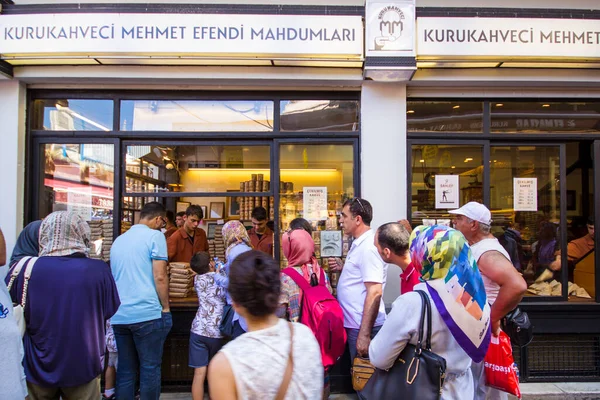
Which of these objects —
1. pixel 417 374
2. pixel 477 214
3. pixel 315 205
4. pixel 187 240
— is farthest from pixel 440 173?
pixel 417 374

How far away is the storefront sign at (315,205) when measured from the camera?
5.67m

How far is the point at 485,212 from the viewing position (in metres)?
3.29

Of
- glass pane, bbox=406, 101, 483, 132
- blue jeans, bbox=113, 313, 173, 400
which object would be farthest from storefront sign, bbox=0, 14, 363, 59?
blue jeans, bbox=113, 313, 173, 400

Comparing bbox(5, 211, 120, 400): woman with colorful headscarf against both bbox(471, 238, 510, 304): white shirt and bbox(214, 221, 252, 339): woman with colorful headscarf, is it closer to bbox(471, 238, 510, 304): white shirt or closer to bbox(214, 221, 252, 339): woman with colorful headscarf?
bbox(214, 221, 252, 339): woman with colorful headscarf

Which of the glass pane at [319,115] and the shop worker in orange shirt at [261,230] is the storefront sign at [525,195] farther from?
the shop worker in orange shirt at [261,230]

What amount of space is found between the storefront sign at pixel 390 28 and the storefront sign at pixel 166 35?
0.26m

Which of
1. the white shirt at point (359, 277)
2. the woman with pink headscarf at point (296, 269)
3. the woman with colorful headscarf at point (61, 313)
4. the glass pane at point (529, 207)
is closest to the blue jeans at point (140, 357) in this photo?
the woman with colorful headscarf at point (61, 313)

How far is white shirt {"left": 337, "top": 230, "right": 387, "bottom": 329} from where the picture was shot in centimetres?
362

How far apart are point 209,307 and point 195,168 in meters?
2.14

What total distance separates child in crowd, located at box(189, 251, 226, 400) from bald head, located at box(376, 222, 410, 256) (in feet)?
6.47

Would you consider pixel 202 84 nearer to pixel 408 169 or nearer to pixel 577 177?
pixel 408 169

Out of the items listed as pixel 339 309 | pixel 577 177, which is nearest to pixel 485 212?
pixel 339 309

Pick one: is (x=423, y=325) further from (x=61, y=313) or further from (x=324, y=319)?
(x=61, y=313)

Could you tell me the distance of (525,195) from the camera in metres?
5.66
